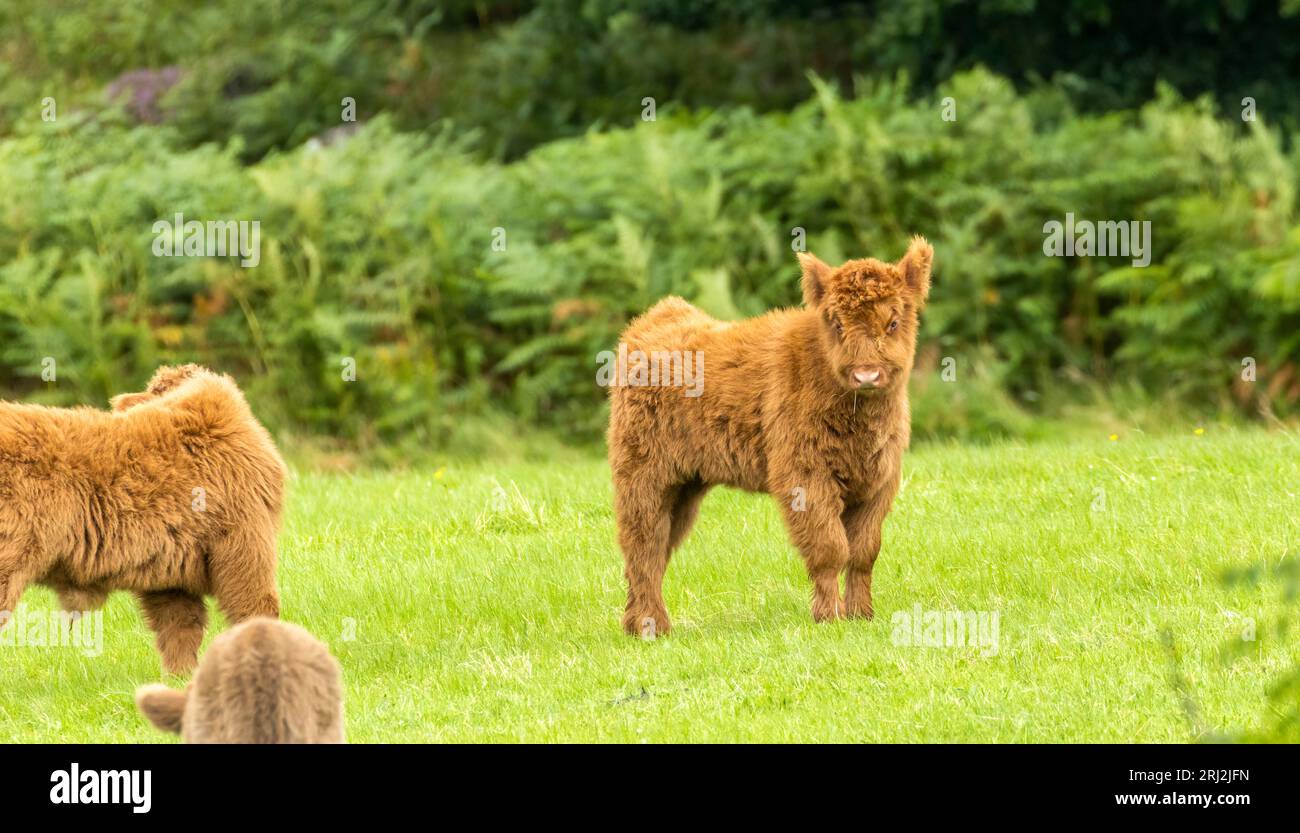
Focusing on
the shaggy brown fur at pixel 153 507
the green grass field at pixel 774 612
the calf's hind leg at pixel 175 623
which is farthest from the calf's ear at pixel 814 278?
the calf's hind leg at pixel 175 623

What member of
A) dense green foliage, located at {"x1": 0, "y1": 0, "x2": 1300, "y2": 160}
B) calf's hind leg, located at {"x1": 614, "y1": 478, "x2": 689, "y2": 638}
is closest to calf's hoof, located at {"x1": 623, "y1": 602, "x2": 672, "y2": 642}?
calf's hind leg, located at {"x1": 614, "y1": 478, "x2": 689, "y2": 638}

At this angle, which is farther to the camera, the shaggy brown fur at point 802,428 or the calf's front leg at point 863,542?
the calf's front leg at point 863,542

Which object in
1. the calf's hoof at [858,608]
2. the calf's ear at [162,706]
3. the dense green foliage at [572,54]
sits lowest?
the calf's hoof at [858,608]

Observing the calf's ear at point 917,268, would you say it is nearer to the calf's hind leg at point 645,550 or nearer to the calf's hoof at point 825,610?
the calf's hoof at point 825,610

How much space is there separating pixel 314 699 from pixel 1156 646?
4.48m

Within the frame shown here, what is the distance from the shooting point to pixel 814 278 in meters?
9.14

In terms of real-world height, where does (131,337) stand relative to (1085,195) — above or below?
below

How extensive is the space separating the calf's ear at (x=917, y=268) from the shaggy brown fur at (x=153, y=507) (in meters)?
3.58

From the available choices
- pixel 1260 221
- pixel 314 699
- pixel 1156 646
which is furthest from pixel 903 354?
pixel 1260 221

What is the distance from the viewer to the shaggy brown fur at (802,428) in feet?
29.3

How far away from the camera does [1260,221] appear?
16.1 m

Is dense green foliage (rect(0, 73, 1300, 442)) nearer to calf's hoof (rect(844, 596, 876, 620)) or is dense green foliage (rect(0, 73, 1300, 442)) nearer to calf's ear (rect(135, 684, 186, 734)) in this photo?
calf's hoof (rect(844, 596, 876, 620))

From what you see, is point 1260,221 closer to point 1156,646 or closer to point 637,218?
point 637,218

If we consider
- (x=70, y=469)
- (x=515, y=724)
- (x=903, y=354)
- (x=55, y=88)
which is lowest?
(x=515, y=724)
